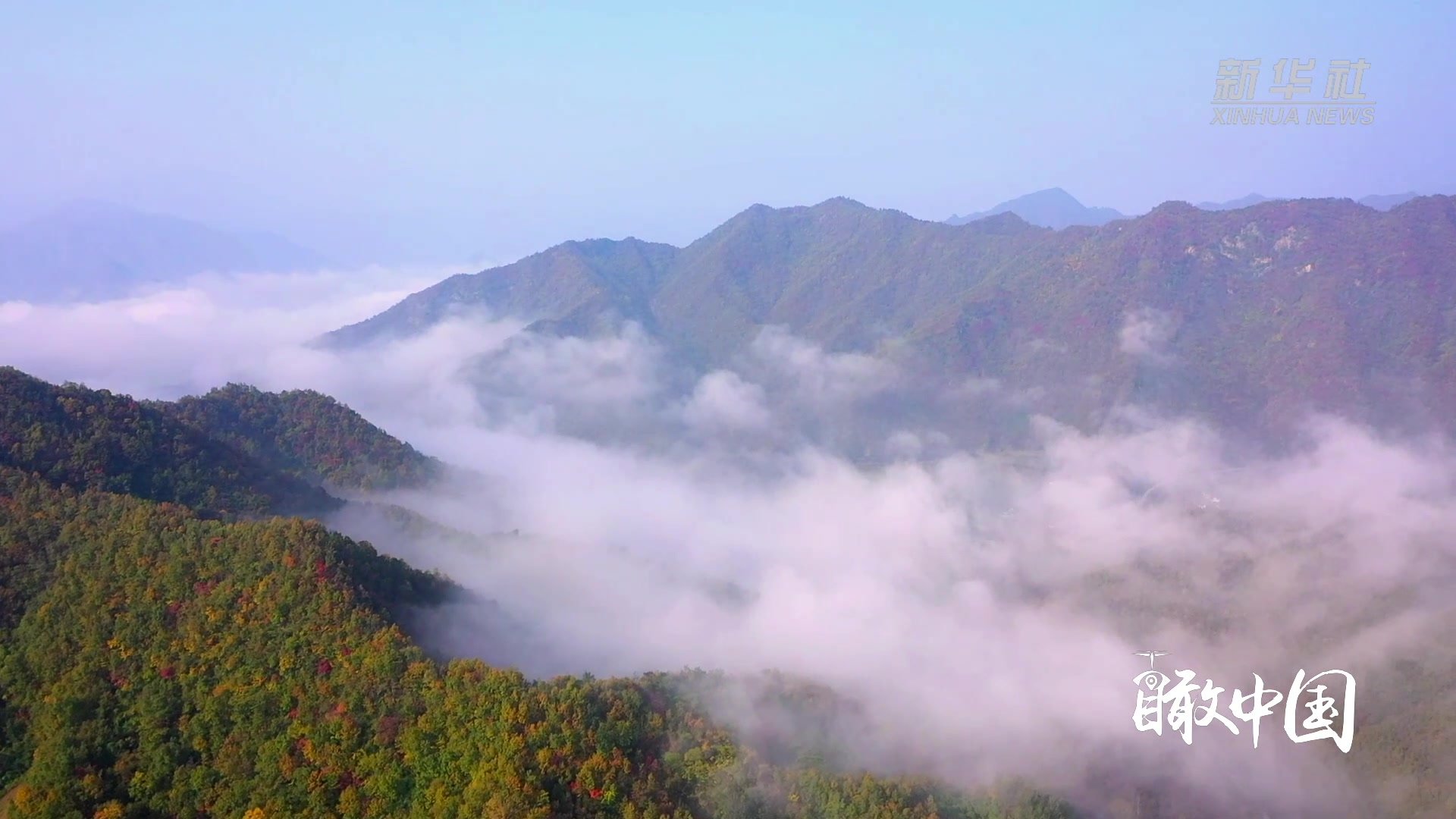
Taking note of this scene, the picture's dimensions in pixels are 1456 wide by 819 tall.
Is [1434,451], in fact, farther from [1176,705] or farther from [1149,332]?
[1176,705]

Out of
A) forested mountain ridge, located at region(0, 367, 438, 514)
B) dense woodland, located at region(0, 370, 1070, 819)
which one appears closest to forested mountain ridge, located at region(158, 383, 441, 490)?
forested mountain ridge, located at region(0, 367, 438, 514)

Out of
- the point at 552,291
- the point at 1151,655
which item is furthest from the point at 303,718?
the point at 552,291

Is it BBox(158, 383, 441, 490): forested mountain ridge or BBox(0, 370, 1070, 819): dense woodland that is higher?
BBox(158, 383, 441, 490): forested mountain ridge

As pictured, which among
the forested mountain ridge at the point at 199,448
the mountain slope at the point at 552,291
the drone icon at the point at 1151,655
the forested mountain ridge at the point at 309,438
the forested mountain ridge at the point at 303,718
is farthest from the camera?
the mountain slope at the point at 552,291

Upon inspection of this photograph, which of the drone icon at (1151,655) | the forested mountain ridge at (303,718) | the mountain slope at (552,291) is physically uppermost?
the mountain slope at (552,291)

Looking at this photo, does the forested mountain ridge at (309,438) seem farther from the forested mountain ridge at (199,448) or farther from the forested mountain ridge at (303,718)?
the forested mountain ridge at (303,718)

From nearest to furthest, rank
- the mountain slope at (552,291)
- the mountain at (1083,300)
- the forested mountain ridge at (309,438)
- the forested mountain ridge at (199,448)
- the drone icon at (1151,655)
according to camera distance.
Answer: the forested mountain ridge at (199,448) → the drone icon at (1151,655) → the forested mountain ridge at (309,438) → the mountain at (1083,300) → the mountain slope at (552,291)

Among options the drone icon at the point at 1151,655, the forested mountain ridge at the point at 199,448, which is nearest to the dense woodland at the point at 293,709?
the forested mountain ridge at the point at 199,448

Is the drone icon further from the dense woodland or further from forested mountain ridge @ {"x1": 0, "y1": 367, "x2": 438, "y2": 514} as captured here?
forested mountain ridge @ {"x1": 0, "y1": 367, "x2": 438, "y2": 514}
